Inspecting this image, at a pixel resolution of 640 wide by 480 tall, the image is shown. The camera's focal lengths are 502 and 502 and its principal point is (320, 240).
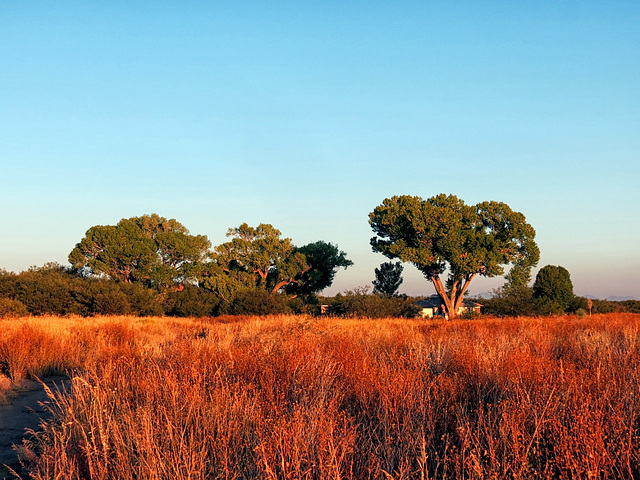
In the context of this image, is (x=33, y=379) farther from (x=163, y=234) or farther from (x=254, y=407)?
(x=163, y=234)

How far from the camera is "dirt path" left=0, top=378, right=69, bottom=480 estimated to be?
217 inches

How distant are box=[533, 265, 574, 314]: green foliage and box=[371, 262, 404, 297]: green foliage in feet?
49.7

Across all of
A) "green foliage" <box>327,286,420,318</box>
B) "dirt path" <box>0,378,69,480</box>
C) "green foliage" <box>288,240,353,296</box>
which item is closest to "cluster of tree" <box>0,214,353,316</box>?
"green foliage" <box>288,240,353,296</box>

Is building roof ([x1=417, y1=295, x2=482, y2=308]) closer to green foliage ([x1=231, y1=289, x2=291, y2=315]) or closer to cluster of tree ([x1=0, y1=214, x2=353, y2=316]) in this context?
cluster of tree ([x1=0, y1=214, x2=353, y2=316])

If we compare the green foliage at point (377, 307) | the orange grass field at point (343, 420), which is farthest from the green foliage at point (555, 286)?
the orange grass field at point (343, 420)

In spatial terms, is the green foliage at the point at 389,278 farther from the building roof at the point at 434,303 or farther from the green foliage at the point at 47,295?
the green foliage at the point at 47,295

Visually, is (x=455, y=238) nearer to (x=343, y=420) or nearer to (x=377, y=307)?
(x=377, y=307)

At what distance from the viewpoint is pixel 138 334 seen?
17.2m

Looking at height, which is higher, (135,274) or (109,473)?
(135,274)

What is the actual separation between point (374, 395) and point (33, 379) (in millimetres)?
8935

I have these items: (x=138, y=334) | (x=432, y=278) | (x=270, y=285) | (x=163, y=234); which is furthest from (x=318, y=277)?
(x=138, y=334)

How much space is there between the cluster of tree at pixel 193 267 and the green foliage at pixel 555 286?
20.0 m

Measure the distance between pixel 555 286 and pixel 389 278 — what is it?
17.6 metres

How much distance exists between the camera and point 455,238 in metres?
43.3
